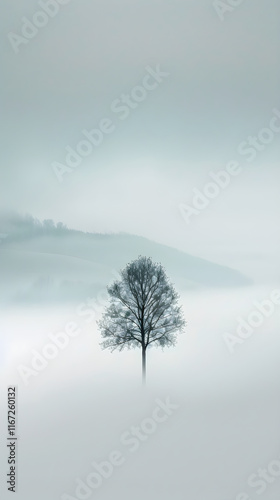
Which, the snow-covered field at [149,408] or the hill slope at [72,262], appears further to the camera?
the hill slope at [72,262]

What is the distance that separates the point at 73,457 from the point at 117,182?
1384 mm

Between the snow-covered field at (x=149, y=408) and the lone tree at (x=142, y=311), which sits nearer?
the snow-covered field at (x=149, y=408)

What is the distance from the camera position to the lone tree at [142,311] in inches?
123

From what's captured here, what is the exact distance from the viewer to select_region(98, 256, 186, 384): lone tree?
3125 millimetres

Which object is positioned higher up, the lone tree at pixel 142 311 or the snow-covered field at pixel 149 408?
the lone tree at pixel 142 311

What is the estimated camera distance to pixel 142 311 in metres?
3.18

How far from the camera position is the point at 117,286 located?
124 inches

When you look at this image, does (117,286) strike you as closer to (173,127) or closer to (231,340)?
(231,340)

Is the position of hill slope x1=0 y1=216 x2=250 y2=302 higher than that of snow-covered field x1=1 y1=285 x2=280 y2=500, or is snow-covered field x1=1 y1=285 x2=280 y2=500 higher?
hill slope x1=0 y1=216 x2=250 y2=302

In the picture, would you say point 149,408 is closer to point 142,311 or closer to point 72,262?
point 142,311

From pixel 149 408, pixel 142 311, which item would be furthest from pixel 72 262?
pixel 149 408

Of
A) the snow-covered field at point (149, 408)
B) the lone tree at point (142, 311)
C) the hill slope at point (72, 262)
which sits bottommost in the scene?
the snow-covered field at point (149, 408)

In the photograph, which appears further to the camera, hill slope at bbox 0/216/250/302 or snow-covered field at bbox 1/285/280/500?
hill slope at bbox 0/216/250/302

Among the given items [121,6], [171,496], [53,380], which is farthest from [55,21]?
[171,496]
